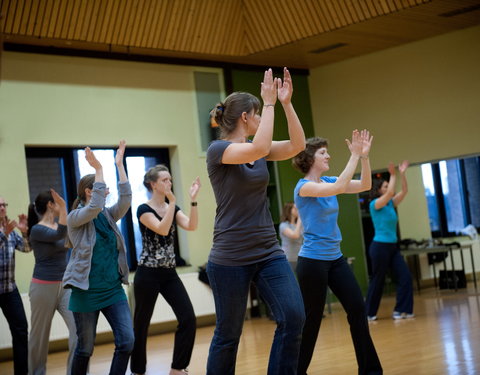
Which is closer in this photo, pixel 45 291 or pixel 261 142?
pixel 261 142

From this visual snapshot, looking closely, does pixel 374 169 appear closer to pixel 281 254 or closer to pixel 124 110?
pixel 124 110

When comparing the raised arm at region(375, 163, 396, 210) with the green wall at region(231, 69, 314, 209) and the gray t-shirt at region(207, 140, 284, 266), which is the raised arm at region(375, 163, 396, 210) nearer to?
the green wall at region(231, 69, 314, 209)

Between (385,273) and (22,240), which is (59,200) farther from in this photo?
(385,273)

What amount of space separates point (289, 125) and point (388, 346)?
3.44 m

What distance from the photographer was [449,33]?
410 inches

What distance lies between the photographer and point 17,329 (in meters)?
5.98

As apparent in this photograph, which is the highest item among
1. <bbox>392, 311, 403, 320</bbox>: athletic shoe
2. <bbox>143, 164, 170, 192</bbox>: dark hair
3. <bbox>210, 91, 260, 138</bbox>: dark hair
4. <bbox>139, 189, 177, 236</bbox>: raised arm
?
<bbox>210, 91, 260, 138</bbox>: dark hair

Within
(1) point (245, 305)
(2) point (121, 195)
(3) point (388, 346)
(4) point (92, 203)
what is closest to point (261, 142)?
(1) point (245, 305)

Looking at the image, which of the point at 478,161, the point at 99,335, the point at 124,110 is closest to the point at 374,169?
the point at 478,161

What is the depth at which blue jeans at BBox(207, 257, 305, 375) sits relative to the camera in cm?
316

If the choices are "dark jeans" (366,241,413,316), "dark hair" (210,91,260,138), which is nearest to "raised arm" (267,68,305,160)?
Result: "dark hair" (210,91,260,138)

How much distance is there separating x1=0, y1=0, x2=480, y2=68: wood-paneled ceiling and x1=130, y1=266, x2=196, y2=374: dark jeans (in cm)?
417

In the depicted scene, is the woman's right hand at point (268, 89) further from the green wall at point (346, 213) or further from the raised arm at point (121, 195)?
the green wall at point (346, 213)

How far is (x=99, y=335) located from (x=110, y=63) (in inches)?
145
